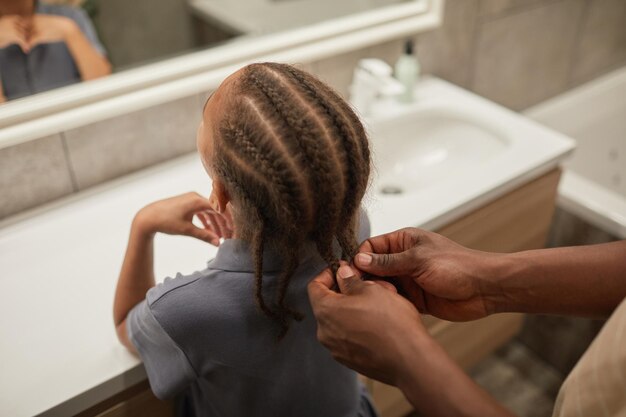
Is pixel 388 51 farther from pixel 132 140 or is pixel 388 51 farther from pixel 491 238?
pixel 132 140

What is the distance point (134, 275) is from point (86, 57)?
0.59 meters

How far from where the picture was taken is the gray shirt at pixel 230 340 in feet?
2.13

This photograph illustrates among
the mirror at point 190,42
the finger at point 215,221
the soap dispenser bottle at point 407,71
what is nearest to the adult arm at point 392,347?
the finger at point 215,221

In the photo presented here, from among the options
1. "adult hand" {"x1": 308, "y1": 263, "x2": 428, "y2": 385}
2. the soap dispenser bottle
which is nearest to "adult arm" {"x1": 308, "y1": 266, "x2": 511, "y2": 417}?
"adult hand" {"x1": 308, "y1": 263, "x2": 428, "y2": 385}

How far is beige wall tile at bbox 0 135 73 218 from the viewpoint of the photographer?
3.15 ft

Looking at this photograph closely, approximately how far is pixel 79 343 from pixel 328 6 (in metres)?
0.94

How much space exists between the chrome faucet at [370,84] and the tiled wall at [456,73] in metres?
0.06

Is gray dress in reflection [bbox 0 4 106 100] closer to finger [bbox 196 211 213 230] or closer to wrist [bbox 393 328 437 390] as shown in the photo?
finger [bbox 196 211 213 230]

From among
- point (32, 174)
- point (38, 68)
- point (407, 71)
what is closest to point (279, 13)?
point (407, 71)

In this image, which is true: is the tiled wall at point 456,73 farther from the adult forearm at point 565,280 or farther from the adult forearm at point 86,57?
the adult forearm at point 565,280

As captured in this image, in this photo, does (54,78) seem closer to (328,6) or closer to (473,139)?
(328,6)

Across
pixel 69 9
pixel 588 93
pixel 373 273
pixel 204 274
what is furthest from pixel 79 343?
pixel 588 93

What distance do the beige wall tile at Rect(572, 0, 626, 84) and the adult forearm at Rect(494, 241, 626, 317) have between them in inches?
55.3

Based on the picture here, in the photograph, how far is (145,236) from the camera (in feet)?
2.52
